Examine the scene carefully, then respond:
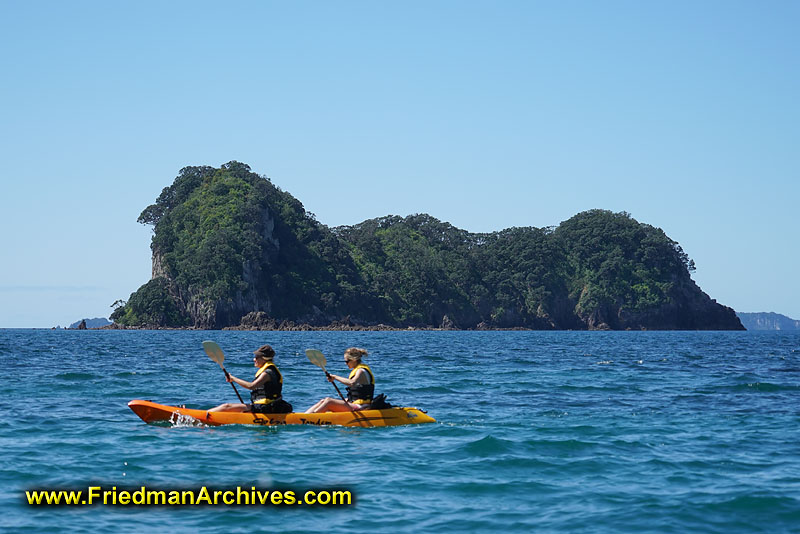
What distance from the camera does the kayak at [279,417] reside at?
16656mm

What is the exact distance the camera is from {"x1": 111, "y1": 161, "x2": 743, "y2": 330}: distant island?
137 meters

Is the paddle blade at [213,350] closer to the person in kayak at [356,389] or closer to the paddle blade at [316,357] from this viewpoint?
the paddle blade at [316,357]

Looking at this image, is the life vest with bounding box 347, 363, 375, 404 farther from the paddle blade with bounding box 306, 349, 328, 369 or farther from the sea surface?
the paddle blade with bounding box 306, 349, 328, 369

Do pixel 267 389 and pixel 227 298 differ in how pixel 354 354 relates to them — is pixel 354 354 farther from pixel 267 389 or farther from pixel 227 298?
pixel 227 298

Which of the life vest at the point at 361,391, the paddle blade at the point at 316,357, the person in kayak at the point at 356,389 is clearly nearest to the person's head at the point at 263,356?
the person in kayak at the point at 356,389

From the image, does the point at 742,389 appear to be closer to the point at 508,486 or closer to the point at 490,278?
the point at 508,486

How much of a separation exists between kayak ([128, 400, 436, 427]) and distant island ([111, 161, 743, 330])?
4575 inches

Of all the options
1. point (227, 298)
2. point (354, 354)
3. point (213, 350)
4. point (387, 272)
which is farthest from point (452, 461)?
point (387, 272)

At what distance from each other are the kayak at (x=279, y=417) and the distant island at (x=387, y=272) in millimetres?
116211

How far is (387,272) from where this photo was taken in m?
161

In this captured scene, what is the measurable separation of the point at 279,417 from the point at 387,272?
5667 inches

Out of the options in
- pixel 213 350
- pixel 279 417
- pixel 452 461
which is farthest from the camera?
pixel 213 350

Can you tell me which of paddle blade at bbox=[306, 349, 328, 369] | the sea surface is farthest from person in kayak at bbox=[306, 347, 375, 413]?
paddle blade at bbox=[306, 349, 328, 369]

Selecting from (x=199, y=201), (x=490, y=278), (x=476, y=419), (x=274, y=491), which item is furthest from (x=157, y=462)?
(x=490, y=278)
